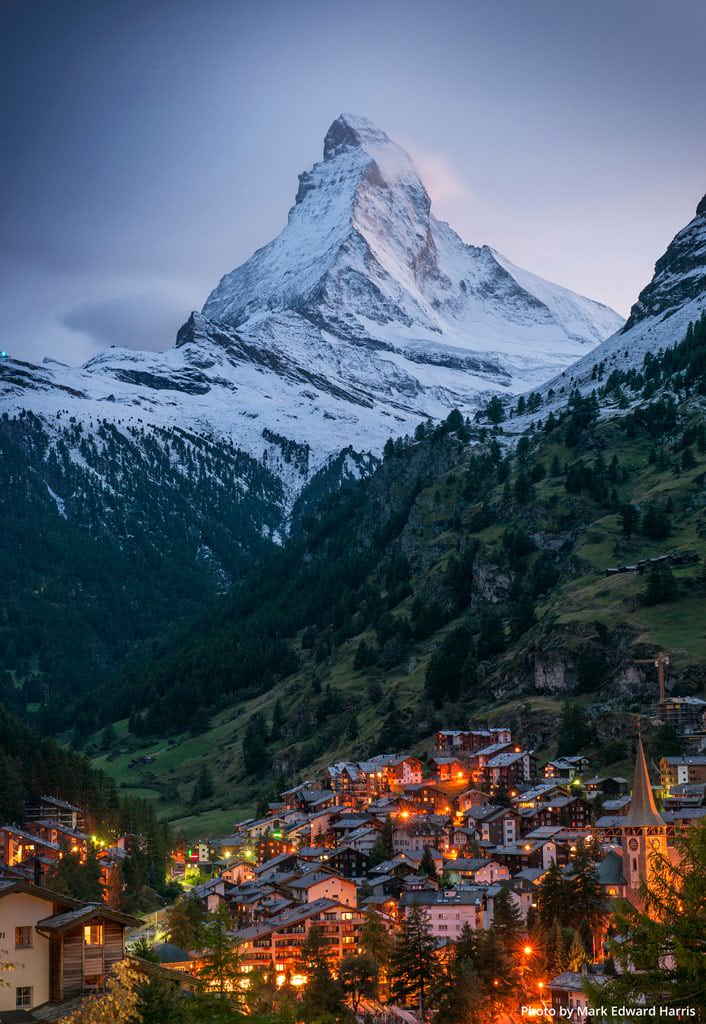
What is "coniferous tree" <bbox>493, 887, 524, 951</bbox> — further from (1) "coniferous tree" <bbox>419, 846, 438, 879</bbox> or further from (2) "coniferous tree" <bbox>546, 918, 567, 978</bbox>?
(1) "coniferous tree" <bbox>419, 846, 438, 879</bbox>

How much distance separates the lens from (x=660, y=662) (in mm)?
174875

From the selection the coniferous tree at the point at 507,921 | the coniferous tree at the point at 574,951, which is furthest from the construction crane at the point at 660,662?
the coniferous tree at the point at 574,951

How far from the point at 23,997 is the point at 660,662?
144546 millimetres

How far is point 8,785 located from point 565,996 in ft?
241

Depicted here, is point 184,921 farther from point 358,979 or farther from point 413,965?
point 413,965

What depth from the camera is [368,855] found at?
148875 millimetres

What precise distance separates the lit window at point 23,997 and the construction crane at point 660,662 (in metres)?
140

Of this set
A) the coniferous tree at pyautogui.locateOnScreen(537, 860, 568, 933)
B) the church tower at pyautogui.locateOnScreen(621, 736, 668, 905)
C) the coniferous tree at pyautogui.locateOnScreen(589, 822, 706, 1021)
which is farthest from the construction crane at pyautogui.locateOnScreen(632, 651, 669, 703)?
the coniferous tree at pyautogui.locateOnScreen(589, 822, 706, 1021)

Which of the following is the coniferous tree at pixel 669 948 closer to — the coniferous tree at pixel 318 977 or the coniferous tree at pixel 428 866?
the coniferous tree at pixel 318 977

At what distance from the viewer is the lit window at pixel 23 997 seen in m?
37.1

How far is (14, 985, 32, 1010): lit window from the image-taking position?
122 feet

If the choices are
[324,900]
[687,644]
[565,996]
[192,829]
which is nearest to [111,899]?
[324,900]

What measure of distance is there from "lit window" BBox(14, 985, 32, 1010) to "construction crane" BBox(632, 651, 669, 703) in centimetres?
13987

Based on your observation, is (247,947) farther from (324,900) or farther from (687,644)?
(687,644)
